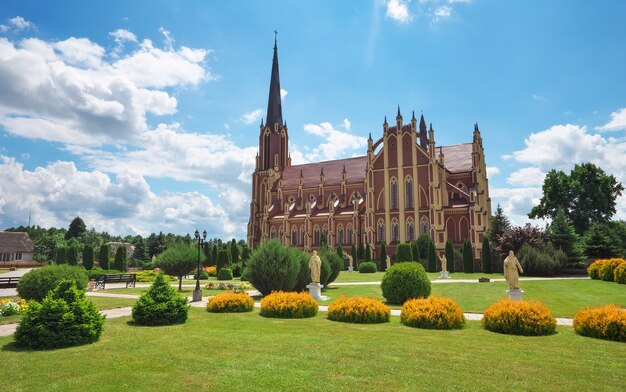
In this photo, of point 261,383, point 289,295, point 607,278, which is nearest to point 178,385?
point 261,383

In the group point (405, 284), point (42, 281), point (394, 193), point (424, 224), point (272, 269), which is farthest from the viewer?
point (394, 193)

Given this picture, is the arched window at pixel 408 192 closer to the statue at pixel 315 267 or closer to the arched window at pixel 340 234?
the arched window at pixel 340 234

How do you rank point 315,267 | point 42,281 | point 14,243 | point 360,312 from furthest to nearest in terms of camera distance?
point 14,243
point 315,267
point 42,281
point 360,312

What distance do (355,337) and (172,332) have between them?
494 cm

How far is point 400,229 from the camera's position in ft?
174

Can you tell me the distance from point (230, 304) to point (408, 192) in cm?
4236

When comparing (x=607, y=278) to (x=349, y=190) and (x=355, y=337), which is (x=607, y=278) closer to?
(x=355, y=337)

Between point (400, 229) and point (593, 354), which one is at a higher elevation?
point (400, 229)

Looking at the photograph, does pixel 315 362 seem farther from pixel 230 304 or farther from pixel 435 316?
pixel 230 304

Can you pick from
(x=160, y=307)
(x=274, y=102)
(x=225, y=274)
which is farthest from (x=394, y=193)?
(x=160, y=307)

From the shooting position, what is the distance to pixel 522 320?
437 inches

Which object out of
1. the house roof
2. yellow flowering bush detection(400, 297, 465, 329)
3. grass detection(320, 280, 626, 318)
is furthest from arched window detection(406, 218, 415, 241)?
the house roof

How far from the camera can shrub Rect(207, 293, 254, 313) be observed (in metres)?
15.2

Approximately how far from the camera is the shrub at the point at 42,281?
1619 cm
